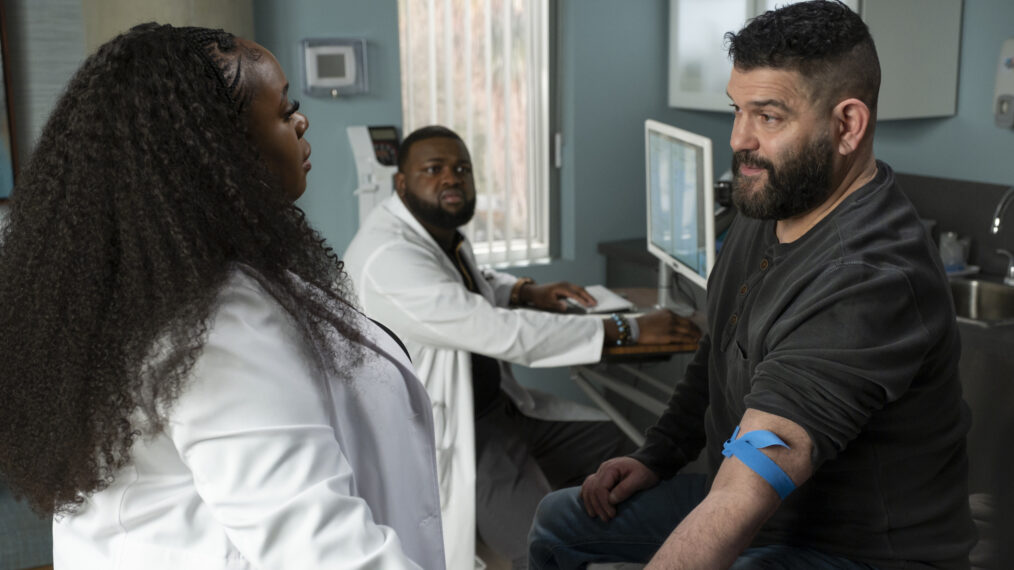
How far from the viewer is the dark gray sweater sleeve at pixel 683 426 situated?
5.38 ft

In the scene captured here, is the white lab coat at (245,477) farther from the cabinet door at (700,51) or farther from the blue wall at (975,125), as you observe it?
the cabinet door at (700,51)

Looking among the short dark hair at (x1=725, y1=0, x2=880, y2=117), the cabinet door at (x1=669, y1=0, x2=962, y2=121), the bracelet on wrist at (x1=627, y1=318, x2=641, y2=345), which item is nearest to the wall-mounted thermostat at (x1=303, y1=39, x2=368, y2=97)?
the cabinet door at (x1=669, y1=0, x2=962, y2=121)

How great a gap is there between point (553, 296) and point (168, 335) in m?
2.05

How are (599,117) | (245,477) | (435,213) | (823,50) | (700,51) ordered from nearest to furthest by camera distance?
(245,477) < (823,50) < (435,213) < (700,51) < (599,117)

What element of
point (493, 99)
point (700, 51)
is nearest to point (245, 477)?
point (493, 99)

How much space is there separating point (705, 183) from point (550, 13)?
181cm

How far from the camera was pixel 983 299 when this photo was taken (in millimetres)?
2760

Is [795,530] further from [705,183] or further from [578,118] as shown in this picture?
[578,118]

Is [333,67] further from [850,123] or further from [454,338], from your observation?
[850,123]

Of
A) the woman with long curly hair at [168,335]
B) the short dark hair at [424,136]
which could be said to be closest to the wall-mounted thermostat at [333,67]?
the short dark hair at [424,136]

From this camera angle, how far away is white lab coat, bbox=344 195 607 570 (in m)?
2.44

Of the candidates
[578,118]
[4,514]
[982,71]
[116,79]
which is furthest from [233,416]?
[578,118]

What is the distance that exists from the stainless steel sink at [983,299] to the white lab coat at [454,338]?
1134mm

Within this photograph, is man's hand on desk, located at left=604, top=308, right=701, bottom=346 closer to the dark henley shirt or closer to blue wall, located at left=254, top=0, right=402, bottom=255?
the dark henley shirt
